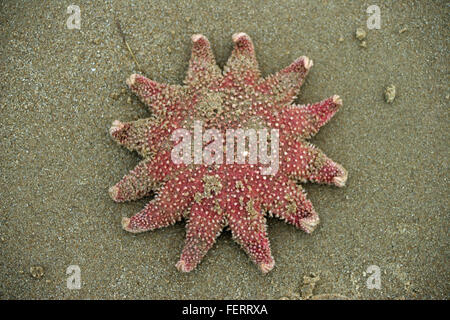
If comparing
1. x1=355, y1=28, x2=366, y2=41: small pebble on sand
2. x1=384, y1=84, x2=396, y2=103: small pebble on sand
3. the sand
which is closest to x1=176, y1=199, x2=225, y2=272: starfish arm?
the sand

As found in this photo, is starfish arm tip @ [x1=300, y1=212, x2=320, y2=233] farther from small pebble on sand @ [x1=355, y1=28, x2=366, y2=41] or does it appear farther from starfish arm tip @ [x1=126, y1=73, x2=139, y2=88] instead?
starfish arm tip @ [x1=126, y1=73, x2=139, y2=88]

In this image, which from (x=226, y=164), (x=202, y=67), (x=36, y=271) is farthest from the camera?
(x=36, y=271)

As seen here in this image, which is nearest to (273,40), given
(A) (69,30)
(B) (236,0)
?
(B) (236,0)

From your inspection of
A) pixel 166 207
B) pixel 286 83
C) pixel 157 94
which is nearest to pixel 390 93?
pixel 286 83

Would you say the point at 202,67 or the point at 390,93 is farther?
the point at 390,93

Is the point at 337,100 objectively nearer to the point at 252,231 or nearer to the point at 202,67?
the point at 202,67

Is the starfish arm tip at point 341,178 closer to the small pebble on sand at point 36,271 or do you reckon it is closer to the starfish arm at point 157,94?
the starfish arm at point 157,94

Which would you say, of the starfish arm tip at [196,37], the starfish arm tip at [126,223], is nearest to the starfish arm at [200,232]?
the starfish arm tip at [126,223]
